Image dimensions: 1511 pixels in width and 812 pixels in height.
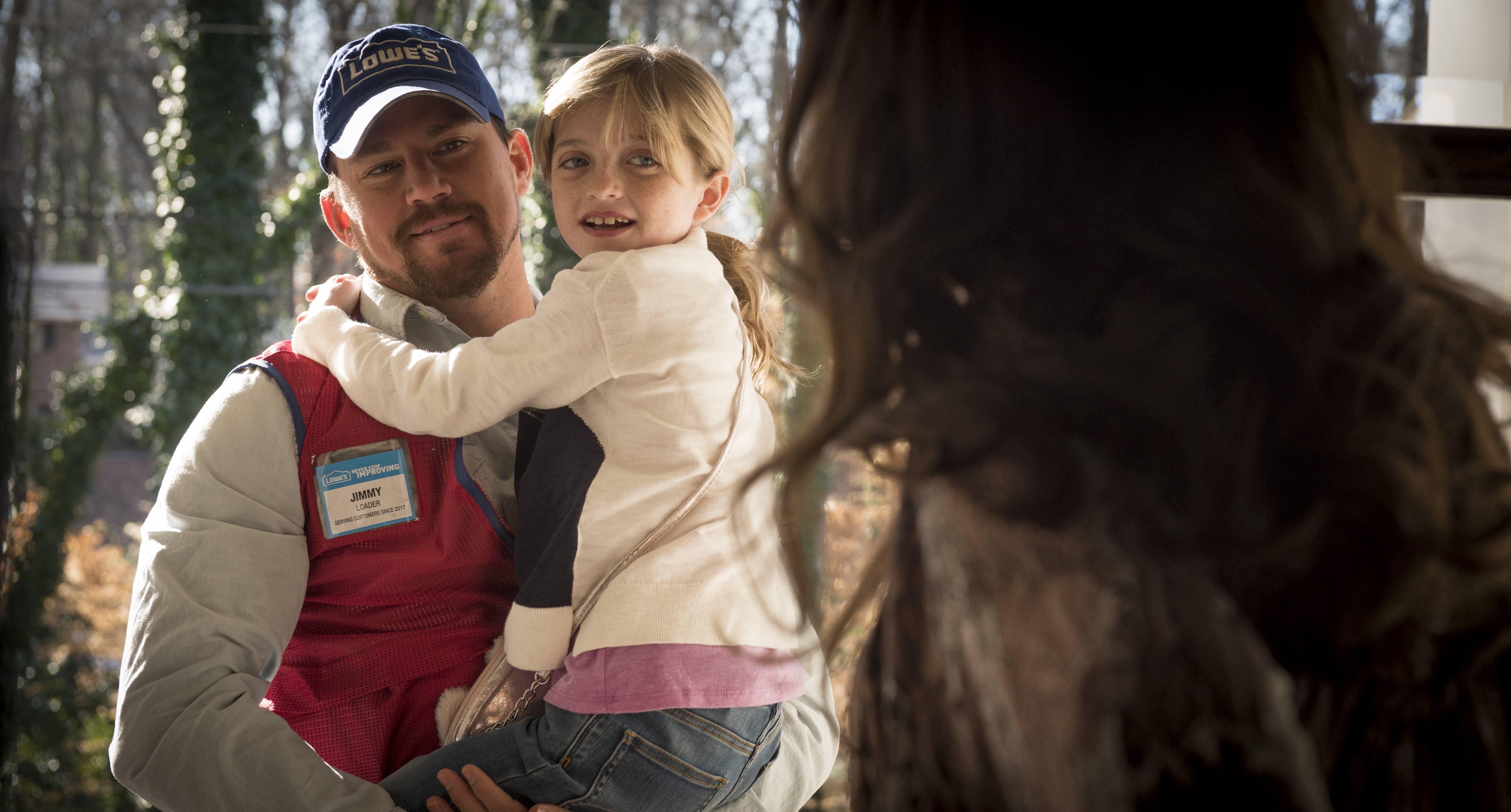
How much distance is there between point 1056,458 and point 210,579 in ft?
4.36

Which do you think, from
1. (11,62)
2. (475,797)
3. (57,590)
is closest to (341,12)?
(11,62)

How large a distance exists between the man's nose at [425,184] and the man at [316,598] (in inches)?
4.7

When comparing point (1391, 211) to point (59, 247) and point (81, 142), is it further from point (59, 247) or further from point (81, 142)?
point (59, 247)

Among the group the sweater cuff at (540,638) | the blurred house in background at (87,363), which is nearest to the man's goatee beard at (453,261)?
the sweater cuff at (540,638)

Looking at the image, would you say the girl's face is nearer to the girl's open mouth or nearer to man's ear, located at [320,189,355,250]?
the girl's open mouth

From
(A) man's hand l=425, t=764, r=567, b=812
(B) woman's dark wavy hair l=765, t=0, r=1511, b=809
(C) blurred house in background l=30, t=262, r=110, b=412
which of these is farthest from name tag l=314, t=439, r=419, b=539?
(C) blurred house in background l=30, t=262, r=110, b=412

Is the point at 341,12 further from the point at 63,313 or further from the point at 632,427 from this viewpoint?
the point at 632,427

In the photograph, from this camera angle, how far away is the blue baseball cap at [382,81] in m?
1.89

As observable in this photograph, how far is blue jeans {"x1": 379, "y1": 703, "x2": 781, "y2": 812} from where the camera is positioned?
1.39 metres

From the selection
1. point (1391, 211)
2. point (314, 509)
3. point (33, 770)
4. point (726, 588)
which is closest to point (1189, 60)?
point (1391, 211)

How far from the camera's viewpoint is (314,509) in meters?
1.62

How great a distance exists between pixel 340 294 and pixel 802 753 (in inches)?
44.5

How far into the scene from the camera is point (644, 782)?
140 cm

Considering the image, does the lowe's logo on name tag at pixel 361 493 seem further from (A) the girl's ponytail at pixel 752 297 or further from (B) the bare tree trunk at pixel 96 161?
(B) the bare tree trunk at pixel 96 161
